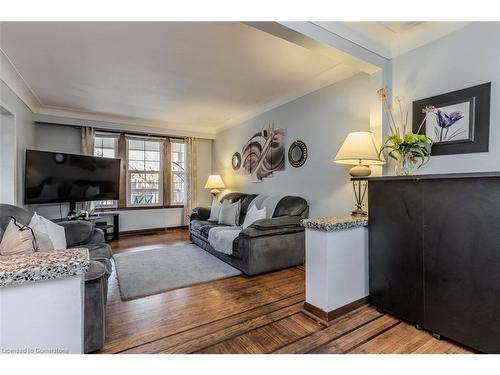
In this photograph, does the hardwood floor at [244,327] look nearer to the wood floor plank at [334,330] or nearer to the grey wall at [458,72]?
the wood floor plank at [334,330]

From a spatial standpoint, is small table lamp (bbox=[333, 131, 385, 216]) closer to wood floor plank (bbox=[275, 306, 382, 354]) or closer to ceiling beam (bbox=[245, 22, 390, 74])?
ceiling beam (bbox=[245, 22, 390, 74])

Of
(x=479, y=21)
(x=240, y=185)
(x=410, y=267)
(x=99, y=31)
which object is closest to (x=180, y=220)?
(x=240, y=185)

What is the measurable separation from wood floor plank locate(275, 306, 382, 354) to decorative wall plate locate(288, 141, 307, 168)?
208 cm

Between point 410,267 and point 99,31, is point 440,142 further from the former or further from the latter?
point 99,31

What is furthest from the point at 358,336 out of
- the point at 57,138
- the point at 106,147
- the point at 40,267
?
the point at 57,138

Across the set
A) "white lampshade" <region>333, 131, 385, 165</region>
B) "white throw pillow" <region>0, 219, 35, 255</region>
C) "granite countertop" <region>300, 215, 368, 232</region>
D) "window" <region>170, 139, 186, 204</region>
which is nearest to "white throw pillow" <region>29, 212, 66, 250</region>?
"white throw pillow" <region>0, 219, 35, 255</region>

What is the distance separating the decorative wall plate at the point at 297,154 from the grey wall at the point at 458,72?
146cm

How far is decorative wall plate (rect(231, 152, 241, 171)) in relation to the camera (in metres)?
5.28

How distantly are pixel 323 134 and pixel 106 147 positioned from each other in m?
4.45

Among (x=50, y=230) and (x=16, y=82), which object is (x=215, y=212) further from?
(x=16, y=82)
